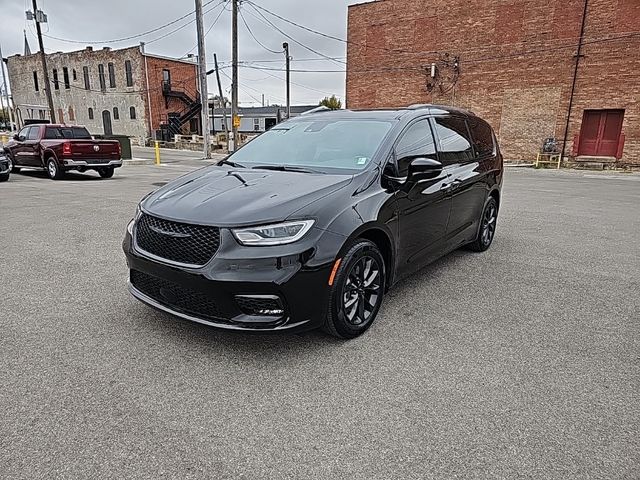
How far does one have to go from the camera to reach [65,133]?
1398 centimetres

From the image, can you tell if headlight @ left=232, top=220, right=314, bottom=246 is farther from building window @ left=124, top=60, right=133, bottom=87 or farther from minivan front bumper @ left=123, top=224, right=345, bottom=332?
building window @ left=124, top=60, right=133, bottom=87

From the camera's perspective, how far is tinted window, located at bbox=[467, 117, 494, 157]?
514 centimetres

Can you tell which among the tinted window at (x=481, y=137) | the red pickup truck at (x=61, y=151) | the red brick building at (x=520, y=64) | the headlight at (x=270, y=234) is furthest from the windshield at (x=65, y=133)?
the red brick building at (x=520, y=64)

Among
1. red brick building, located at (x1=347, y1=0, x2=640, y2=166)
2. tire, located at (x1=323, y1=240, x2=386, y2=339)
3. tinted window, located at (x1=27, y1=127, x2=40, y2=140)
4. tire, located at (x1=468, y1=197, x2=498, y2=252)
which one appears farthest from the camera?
red brick building, located at (x1=347, y1=0, x2=640, y2=166)

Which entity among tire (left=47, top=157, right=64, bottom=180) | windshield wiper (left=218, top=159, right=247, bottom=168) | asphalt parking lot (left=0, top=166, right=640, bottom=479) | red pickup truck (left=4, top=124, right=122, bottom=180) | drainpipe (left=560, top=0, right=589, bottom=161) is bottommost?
asphalt parking lot (left=0, top=166, right=640, bottom=479)

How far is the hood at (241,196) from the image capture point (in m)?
2.79

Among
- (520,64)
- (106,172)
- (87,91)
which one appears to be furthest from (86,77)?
(520,64)

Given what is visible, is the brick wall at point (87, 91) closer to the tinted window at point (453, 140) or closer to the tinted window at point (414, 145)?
the tinted window at point (453, 140)

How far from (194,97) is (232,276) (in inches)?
1782

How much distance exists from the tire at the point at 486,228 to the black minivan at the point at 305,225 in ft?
3.42

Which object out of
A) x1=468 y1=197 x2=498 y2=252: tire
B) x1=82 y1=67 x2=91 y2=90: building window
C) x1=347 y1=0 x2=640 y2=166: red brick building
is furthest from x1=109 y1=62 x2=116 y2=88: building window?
x1=468 y1=197 x2=498 y2=252: tire

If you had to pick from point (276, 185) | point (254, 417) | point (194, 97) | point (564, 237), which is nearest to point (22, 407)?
point (254, 417)

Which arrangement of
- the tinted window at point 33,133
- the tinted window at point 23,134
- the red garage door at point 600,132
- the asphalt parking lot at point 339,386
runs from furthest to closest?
the red garage door at point 600,132 < the tinted window at point 23,134 < the tinted window at point 33,133 < the asphalt parking lot at point 339,386

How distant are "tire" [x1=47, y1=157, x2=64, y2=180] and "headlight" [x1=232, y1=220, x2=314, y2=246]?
41.5 feet
